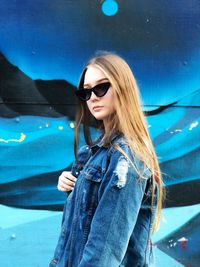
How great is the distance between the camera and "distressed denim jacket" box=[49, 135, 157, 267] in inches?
42.7

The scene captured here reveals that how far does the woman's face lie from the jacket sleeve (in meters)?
0.22

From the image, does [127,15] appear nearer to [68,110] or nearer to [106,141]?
[68,110]

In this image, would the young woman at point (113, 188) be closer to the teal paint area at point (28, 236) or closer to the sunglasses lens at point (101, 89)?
the sunglasses lens at point (101, 89)

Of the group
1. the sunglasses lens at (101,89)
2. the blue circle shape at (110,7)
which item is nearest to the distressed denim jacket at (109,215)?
the sunglasses lens at (101,89)

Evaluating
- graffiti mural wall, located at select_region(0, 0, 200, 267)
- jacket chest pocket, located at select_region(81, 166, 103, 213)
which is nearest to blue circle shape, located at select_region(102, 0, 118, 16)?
graffiti mural wall, located at select_region(0, 0, 200, 267)

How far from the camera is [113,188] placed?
1.09 metres

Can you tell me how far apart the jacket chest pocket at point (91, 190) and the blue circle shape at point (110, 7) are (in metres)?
1.57

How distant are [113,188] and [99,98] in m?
0.30

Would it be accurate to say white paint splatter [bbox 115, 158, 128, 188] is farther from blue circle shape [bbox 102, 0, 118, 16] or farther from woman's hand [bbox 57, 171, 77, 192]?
blue circle shape [bbox 102, 0, 118, 16]

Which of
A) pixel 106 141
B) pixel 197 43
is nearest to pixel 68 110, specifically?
pixel 197 43

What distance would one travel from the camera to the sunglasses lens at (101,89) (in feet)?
4.03

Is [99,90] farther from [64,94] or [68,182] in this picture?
[64,94]

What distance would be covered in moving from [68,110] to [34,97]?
23cm

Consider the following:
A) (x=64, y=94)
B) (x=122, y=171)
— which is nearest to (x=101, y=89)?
(x=122, y=171)
